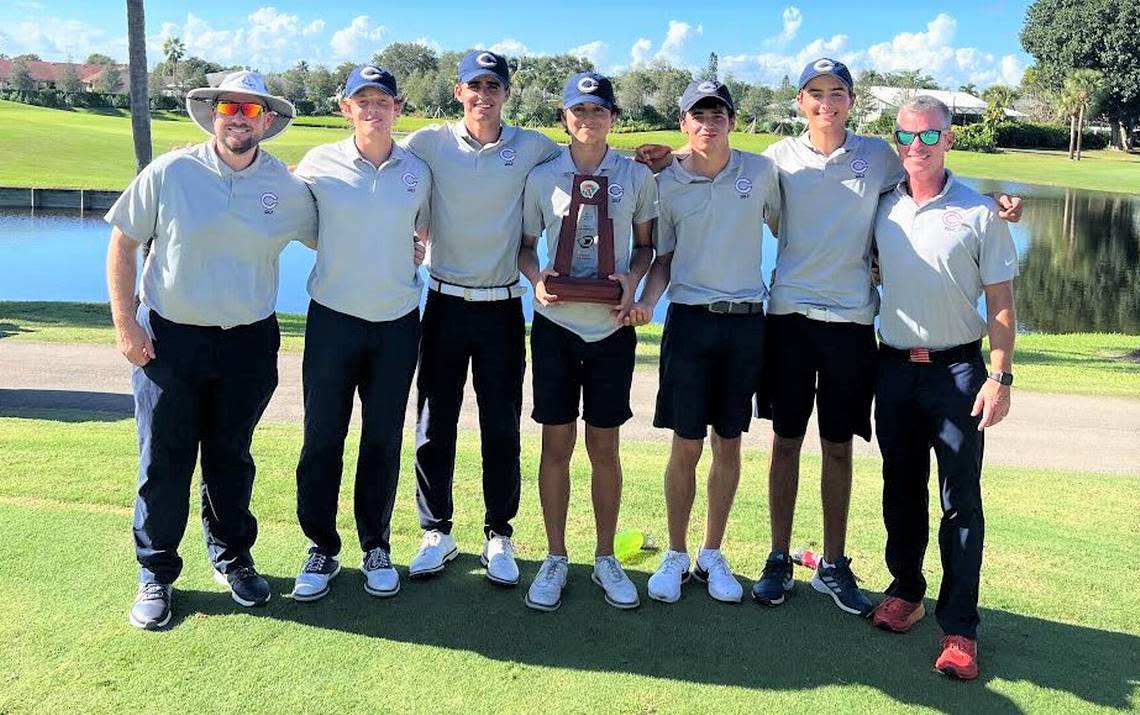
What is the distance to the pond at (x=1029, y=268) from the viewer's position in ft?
76.7

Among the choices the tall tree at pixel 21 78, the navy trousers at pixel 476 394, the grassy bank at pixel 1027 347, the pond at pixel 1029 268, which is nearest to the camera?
the navy trousers at pixel 476 394

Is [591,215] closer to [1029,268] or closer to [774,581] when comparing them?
[774,581]

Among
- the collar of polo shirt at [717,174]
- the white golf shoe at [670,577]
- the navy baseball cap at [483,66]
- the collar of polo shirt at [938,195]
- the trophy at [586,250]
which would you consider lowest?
the white golf shoe at [670,577]

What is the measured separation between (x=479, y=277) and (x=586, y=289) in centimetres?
67

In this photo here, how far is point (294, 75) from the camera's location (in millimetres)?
128125

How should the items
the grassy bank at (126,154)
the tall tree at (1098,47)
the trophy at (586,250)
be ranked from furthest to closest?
1. the tall tree at (1098,47)
2. the grassy bank at (126,154)
3. the trophy at (586,250)

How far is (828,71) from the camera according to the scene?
4801 millimetres

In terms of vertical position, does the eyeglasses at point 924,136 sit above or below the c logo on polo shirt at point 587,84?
below

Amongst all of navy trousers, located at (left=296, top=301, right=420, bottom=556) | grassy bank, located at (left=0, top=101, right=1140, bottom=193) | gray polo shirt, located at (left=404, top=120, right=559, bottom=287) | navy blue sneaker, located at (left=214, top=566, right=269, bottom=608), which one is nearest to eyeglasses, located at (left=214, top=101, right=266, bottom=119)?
gray polo shirt, located at (left=404, top=120, right=559, bottom=287)

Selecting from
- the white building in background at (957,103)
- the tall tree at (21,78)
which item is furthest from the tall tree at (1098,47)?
the tall tree at (21,78)

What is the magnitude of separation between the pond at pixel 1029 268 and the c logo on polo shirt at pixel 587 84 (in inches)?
530

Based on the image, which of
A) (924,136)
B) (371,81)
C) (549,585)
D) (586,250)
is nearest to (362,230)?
(371,81)

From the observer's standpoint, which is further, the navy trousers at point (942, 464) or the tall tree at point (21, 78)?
the tall tree at point (21, 78)

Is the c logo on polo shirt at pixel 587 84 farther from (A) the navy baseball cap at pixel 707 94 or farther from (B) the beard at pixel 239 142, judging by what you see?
(B) the beard at pixel 239 142
